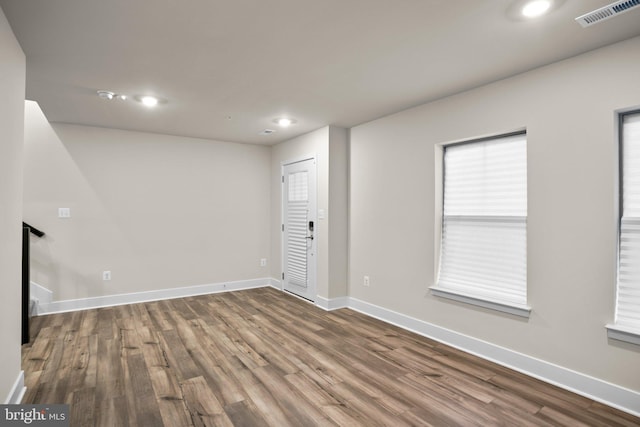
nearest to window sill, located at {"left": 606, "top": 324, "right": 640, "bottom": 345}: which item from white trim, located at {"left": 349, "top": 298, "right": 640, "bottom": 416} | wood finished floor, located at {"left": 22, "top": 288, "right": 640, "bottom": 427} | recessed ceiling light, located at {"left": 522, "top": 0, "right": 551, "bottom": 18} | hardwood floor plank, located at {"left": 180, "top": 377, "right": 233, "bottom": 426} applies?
white trim, located at {"left": 349, "top": 298, "right": 640, "bottom": 416}

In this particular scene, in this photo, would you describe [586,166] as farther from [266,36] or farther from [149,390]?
[149,390]

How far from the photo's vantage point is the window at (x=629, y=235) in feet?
7.45

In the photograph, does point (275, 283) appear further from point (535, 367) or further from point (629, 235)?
point (629, 235)

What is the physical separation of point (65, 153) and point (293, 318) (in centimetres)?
361

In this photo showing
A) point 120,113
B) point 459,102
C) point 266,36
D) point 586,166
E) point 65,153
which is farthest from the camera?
point 65,153

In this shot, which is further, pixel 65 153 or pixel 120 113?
pixel 65 153

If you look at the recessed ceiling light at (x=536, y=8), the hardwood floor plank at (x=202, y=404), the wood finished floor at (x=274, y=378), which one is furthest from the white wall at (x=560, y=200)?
the hardwood floor plank at (x=202, y=404)

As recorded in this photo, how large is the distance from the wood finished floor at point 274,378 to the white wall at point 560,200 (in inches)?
12.4

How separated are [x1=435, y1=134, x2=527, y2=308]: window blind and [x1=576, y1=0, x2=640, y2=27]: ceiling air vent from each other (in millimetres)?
997

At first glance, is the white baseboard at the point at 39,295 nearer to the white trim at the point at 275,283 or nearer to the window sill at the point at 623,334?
the white trim at the point at 275,283

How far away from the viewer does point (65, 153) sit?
4.45m

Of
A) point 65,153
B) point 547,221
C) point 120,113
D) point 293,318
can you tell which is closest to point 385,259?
point 293,318

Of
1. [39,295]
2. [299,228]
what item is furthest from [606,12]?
[39,295]

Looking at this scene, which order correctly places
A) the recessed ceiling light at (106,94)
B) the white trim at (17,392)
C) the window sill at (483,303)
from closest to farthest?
the white trim at (17,392) < the window sill at (483,303) < the recessed ceiling light at (106,94)
